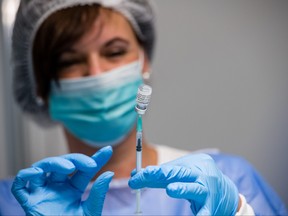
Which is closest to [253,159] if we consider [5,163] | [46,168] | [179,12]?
[179,12]

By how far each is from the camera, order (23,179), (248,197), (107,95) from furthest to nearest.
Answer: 1. (107,95)
2. (248,197)
3. (23,179)

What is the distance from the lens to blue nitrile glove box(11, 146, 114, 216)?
80cm

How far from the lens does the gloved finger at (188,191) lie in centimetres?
70

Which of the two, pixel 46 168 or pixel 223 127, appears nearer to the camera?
pixel 46 168

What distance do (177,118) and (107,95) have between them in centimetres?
54

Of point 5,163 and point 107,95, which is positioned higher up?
point 107,95

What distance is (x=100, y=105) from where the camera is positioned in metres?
1.18

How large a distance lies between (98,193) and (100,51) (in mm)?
563

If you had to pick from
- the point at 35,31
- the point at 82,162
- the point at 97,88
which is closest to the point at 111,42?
the point at 97,88

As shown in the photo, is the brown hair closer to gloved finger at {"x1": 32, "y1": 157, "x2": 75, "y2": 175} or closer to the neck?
the neck

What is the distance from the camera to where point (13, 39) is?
4.36ft

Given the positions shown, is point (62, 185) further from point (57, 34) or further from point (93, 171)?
point (57, 34)

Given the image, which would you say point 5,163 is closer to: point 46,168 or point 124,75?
point 124,75

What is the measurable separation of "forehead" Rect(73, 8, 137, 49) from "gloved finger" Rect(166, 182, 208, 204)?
65 cm
